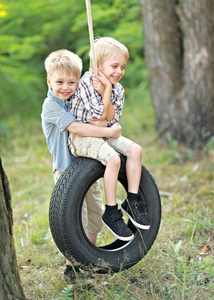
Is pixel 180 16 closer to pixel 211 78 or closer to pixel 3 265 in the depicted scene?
pixel 211 78

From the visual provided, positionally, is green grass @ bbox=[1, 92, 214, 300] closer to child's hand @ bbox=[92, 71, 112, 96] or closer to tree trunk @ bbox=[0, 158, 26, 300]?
tree trunk @ bbox=[0, 158, 26, 300]

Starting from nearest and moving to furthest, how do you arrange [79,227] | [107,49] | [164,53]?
[79,227] < [107,49] < [164,53]

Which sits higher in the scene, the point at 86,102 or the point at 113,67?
the point at 113,67

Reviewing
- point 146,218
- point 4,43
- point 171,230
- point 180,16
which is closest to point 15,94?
point 4,43

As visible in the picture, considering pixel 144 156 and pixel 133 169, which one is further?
pixel 144 156

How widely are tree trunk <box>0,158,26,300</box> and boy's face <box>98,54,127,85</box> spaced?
3.65 ft

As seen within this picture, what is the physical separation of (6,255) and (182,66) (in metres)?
5.37

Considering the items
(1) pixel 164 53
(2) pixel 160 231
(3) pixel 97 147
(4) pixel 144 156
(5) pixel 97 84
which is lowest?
(2) pixel 160 231

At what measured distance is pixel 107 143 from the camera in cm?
312

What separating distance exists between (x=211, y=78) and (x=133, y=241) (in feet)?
13.0

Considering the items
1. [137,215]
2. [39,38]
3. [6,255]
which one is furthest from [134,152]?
[39,38]

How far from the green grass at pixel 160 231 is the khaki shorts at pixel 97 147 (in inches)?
38.7

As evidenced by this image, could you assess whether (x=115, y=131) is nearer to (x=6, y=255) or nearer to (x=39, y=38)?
(x=6, y=255)

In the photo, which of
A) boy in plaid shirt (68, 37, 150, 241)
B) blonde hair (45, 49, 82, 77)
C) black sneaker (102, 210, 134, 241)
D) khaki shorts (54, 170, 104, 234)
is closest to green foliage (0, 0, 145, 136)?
blonde hair (45, 49, 82, 77)
